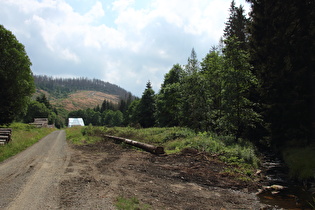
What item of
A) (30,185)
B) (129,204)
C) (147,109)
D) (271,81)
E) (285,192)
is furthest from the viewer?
(147,109)

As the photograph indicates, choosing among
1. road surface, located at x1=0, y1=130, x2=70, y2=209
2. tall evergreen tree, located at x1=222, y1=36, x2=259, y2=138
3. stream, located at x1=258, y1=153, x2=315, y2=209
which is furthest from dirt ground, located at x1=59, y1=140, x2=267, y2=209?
tall evergreen tree, located at x1=222, y1=36, x2=259, y2=138

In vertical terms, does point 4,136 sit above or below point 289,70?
below

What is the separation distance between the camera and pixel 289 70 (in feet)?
46.3

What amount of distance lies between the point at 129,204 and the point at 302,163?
9.83 meters

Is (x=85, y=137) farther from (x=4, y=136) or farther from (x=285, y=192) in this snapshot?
(x=285, y=192)

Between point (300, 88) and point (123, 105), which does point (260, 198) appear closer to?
point (300, 88)

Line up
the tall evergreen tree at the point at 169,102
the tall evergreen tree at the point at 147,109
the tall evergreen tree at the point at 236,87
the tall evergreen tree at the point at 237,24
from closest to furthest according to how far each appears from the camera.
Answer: the tall evergreen tree at the point at 236,87, the tall evergreen tree at the point at 237,24, the tall evergreen tree at the point at 169,102, the tall evergreen tree at the point at 147,109

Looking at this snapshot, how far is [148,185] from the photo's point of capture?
23.5 ft

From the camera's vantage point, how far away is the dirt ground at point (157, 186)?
5676mm

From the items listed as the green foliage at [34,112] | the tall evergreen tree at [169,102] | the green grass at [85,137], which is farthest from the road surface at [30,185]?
the green foliage at [34,112]

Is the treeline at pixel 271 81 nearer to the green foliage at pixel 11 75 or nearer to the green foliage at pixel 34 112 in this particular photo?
the green foliage at pixel 11 75

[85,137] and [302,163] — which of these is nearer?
[302,163]

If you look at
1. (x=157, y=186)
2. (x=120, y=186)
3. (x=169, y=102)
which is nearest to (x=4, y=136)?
(x=120, y=186)

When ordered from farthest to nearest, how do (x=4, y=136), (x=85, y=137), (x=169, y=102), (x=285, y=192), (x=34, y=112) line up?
(x=34, y=112) < (x=169, y=102) < (x=85, y=137) < (x=4, y=136) < (x=285, y=192)
